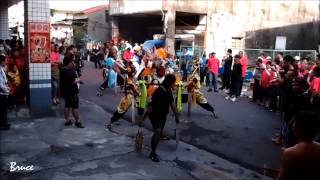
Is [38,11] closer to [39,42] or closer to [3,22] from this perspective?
[39,42]

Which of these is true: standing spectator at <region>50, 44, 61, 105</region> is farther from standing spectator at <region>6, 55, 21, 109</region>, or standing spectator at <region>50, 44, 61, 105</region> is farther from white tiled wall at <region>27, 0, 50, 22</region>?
white tiled wall at <region>27, 0, 50, 22</region>

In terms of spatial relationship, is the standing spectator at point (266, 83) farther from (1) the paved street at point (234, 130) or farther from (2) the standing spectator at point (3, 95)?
(2) the standing spectator at point (3, 95)

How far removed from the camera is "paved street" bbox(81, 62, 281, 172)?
25.0 ft

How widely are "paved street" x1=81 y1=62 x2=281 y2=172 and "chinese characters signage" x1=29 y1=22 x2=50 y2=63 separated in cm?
261

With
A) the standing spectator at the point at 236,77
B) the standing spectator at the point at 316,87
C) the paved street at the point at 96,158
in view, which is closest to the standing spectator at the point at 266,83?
the standing spectator at the point at 236,77

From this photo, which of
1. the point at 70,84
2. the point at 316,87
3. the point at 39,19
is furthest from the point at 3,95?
the point at 316,87

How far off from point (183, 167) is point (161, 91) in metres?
1.39

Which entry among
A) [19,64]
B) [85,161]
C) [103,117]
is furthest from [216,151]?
[19,64]

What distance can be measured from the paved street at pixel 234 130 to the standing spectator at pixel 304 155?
3.70m

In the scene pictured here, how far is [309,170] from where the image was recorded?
317 cm

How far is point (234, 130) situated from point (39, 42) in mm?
5403

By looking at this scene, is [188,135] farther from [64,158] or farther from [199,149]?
[64,158]

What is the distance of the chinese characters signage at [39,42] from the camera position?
32.4 ft

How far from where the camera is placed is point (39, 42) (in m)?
9.98
